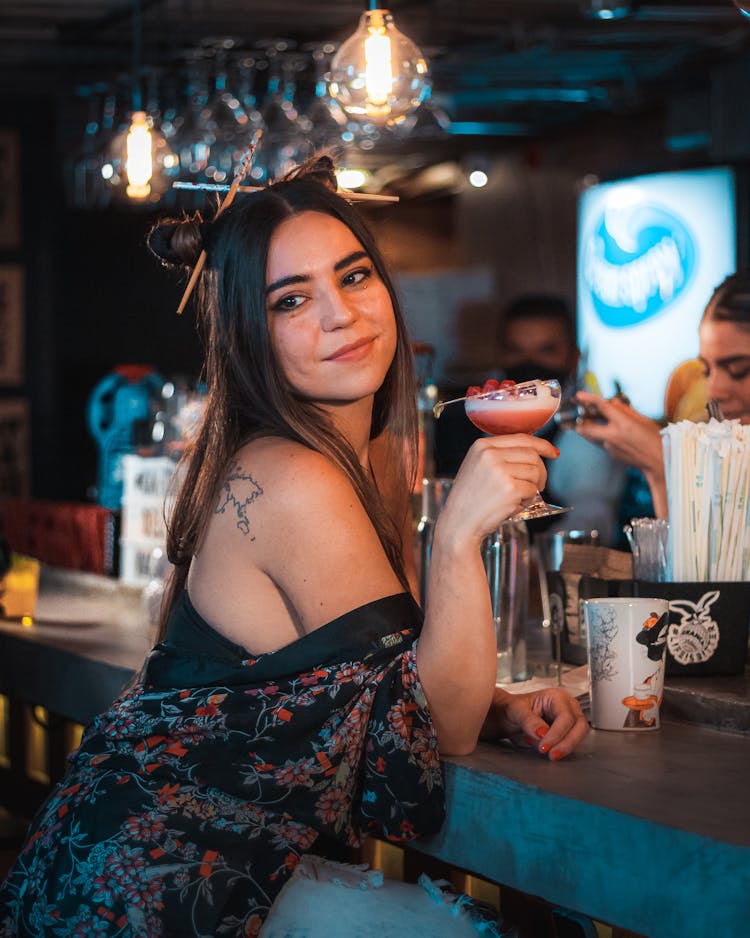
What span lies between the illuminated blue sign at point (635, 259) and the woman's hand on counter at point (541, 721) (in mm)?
4279

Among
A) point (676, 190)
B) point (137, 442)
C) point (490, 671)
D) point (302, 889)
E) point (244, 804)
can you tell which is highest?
point (676, 190)

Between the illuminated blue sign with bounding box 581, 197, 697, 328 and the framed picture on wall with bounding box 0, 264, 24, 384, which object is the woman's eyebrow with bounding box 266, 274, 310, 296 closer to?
the illuminated blue sign with bounding box 581, 197, 697, 328

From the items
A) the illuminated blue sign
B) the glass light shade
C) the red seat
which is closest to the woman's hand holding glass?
the glass light shade

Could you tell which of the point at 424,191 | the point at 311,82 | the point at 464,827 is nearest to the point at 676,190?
the point at 311,82

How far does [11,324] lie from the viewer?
6.60 meters

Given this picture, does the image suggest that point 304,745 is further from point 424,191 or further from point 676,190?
point 424,191

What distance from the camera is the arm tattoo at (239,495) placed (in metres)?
1.75

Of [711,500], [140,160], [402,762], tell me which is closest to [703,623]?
[711,500]

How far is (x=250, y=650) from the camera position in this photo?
175 cm

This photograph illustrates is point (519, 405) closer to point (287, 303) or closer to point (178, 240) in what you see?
point (287, 303)

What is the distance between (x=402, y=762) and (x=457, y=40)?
13.6 feet

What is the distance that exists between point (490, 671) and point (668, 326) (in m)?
4.43

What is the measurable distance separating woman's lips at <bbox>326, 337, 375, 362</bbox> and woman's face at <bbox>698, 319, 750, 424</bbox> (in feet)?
4.86

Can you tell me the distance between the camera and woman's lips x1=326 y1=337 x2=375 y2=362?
1.88m
